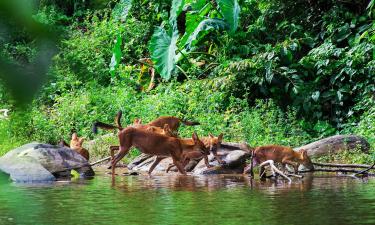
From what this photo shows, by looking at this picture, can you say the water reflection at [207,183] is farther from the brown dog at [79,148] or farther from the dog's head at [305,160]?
the brown dog at [79,148]

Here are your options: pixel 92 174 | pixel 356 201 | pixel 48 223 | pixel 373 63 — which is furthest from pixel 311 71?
pixel 48 223

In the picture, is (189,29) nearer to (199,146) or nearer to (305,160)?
(199,146)

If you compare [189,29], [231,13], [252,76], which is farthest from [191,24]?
[252,76]

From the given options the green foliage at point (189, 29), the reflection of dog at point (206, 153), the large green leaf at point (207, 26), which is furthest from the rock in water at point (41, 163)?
the large green leaf at point (207, 26)

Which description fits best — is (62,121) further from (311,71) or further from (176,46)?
(311,71)

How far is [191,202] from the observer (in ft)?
25.9

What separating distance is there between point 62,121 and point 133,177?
637 centimetres

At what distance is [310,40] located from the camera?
57.1ft

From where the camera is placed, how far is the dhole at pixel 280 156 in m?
11.2

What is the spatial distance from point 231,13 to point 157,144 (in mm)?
6293

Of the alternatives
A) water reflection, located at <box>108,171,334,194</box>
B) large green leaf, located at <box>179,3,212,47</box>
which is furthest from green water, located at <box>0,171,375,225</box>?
large green leaf, located at <box>179,3,212,47</box>

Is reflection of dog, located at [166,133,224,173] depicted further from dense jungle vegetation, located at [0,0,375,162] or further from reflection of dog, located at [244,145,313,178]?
dense jungle vegetation, located at [0,0,375,162]

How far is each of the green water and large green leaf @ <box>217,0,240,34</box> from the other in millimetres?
7020

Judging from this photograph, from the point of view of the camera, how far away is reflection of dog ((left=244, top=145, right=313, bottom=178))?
11195mm
